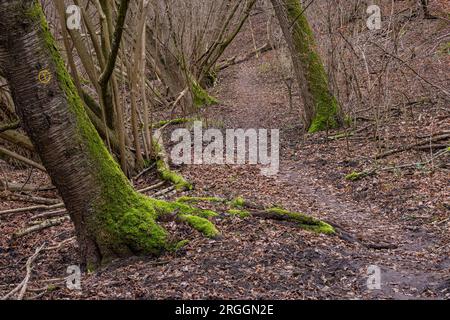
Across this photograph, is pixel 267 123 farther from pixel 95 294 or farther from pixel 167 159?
pixel 95 294

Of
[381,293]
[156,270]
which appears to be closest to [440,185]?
[381,293]

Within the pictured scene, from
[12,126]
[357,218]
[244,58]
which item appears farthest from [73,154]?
[244,58]

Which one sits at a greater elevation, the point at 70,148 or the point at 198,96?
the point at 198,96

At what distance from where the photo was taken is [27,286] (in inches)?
182

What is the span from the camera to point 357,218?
667cm

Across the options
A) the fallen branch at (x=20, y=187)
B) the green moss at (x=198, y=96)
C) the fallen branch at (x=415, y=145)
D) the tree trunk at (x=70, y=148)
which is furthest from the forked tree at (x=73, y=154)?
the green moss at (x=198, y=96)

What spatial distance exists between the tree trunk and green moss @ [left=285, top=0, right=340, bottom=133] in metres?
6.80

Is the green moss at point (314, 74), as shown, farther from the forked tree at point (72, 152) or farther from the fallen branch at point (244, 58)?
the fallen branch at point (244, 58)

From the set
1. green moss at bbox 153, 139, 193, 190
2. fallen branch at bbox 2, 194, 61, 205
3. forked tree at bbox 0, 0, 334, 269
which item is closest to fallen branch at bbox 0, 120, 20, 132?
fallen branch at bbox 2, 194, 61, 205

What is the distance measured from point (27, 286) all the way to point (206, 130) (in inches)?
323

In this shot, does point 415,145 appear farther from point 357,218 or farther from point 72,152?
point 72,152

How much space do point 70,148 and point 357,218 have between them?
12.4 ft

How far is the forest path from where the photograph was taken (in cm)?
461

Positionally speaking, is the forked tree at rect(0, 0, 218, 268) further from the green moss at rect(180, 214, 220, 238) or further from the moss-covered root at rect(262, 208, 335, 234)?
the moss-covered root at rect(262, 208, 335, 234)
